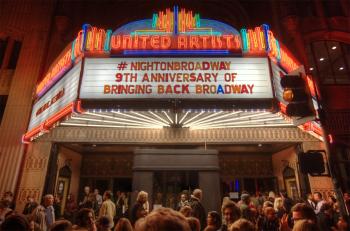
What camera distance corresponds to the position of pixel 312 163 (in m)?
4.77

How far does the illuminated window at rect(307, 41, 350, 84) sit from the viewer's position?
13.2 meters

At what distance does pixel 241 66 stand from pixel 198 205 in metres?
4.55

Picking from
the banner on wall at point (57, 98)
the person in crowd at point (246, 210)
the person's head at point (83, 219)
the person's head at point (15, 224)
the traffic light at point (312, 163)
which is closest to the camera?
the person's head at point (15, 224)

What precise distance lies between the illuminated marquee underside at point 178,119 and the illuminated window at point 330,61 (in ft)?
14.7

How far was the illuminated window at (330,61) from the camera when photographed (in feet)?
43.4

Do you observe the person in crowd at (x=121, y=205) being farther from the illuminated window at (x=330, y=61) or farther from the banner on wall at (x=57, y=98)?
the illuminated window at (x=330, y=61)

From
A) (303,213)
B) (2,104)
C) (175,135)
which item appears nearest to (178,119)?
(175,135)

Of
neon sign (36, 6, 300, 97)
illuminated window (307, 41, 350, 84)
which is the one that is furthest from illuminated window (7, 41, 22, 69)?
illuminated window (307, 41, 350, 84)

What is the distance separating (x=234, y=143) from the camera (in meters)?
11.3

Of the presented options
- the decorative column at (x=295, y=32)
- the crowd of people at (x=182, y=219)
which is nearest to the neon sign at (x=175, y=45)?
the crowd of people at (x=182, y=219)

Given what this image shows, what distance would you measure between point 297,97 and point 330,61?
11179 mm

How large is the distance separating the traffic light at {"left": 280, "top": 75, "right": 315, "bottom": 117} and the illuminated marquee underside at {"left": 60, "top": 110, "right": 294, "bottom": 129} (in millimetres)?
4055

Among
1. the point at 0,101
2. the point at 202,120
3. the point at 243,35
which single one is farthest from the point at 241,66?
the point at 0,101

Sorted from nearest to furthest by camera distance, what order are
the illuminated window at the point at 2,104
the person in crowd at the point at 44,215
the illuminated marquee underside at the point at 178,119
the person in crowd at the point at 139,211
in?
the person in crowd at the point at 139,211
the person in crowd at the point at 44,215
the illuminated marquee underside at the point at 178,119
the illuminated window at the point at 2,104
